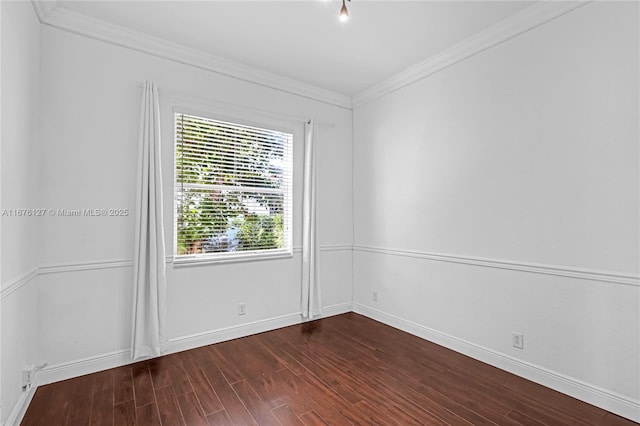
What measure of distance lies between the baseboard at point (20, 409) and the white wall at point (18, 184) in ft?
0.16

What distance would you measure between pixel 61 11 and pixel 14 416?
2838mm

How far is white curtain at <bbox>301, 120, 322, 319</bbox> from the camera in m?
3.88

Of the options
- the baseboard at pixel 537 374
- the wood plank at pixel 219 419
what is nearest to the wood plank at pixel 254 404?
the wood plank at pixel 219 419

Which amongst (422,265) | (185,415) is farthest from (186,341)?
(422,265)

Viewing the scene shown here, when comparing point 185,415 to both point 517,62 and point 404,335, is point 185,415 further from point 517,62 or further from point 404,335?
point 517,62

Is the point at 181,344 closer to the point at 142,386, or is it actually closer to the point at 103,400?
the point at 142,386

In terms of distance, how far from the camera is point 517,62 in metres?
2.69

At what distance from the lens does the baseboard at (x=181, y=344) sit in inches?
99.3

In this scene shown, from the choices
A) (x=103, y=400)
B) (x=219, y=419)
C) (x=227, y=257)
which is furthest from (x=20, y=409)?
(x=227, y=257)

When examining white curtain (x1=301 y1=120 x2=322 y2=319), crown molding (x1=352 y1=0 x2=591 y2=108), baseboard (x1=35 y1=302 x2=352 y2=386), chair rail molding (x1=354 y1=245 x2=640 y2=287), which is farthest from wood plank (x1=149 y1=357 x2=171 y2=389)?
crown molding (x1=352 y1=0 x2=591 y2=108)

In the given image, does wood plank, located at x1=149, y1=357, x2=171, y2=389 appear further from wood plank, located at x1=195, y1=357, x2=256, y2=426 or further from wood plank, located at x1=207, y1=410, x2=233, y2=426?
wood plank, located at x1=207, y1=410, x2=233, y2=426

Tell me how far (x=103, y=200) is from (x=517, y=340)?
3.58m

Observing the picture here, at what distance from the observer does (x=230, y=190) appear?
3.45 m

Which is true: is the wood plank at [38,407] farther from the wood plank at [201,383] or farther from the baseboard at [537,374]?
the baseboard at [537,374]
